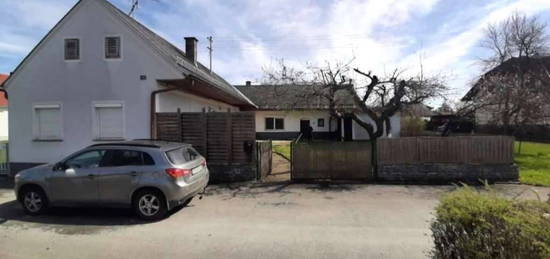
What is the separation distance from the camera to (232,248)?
5.52 meters

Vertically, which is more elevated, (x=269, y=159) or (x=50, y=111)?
(x=50, y=111)

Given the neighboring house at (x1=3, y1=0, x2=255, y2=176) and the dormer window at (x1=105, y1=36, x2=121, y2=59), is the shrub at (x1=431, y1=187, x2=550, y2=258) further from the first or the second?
the dormer window at (x1=105, y1=36, x2=121, y2=59)

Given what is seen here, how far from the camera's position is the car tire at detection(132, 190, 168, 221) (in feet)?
23.8

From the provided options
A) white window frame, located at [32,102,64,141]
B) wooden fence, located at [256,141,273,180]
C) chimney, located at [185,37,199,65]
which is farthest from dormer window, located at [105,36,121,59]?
chimney, located at [185,37,199,65]

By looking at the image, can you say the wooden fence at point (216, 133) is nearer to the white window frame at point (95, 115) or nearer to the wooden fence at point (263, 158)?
the wooden fence at point (263, 158)

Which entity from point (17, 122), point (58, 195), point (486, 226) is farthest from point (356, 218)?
point (17, 122)

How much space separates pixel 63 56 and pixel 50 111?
6.90ft

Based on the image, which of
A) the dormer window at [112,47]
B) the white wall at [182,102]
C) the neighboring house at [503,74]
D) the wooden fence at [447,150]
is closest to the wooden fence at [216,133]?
the white wall at [182,102]

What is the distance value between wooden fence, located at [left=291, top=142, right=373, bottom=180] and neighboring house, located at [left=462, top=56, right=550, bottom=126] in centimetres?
933

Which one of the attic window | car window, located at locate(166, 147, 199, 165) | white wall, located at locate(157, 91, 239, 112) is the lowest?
car window, located at locate(166, 147, 199, 165)

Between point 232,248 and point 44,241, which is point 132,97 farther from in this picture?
point 232,248

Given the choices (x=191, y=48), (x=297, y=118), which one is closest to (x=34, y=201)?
(x=191, y=48)

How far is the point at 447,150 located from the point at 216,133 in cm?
770

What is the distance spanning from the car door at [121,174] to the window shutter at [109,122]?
513 cm
